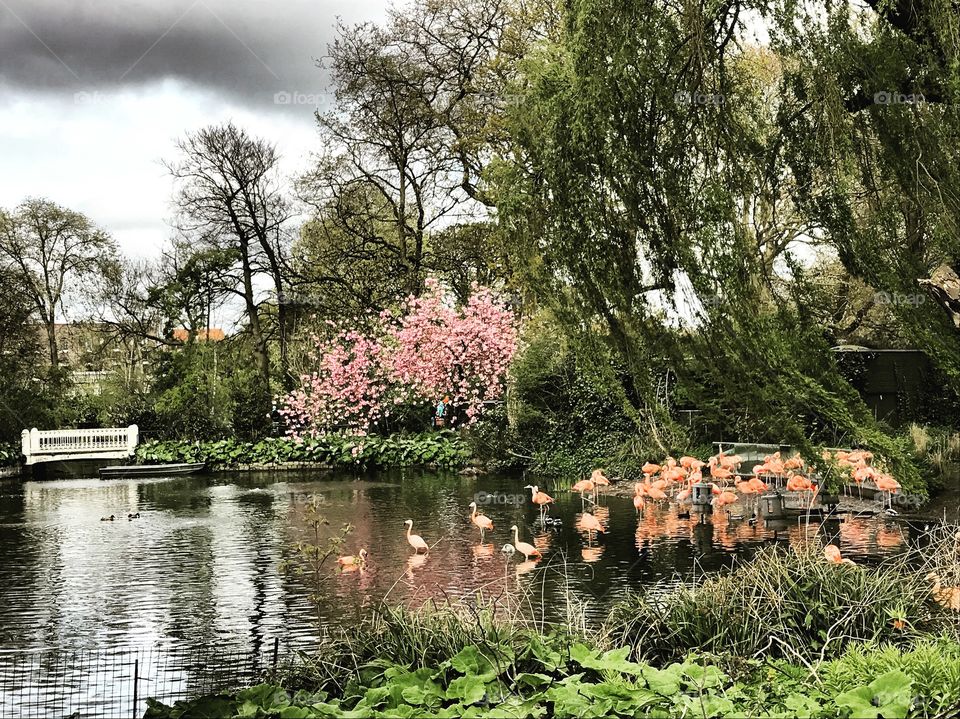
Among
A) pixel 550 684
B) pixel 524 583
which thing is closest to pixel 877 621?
pixel 550 684

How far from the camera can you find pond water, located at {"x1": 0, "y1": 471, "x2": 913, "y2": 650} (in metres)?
7.95

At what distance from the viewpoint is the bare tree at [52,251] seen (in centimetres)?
3123

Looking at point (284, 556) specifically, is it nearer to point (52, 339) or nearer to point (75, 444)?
point (75, 444)

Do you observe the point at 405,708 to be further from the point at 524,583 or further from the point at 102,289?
the point at 102,289

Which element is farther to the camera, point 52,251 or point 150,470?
point 52,251

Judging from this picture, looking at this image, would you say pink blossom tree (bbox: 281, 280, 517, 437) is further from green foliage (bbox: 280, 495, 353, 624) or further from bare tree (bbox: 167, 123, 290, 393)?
green foliage (bbox: 280, 495, 353, 624)

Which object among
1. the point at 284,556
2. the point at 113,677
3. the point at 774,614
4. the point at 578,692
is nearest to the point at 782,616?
the point at 774,614

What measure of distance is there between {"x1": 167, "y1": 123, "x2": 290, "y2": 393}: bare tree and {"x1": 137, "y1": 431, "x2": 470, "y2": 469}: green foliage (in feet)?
11.3

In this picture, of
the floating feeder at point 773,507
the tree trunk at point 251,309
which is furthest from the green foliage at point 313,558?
the tree trunk at point 251,309

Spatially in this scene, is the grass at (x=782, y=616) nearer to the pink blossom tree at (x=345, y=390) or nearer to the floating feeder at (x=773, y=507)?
the floating feeder at (x=773, y=507)

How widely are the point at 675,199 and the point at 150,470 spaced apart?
19.5 metres

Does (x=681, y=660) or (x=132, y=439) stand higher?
(x=132, y=439)

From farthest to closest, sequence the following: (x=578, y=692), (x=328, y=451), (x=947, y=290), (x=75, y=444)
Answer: (x=75, y=444), (x=328, y=451), (x=947, y=290), (x=578, y=692)

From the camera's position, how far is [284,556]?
11.2m
